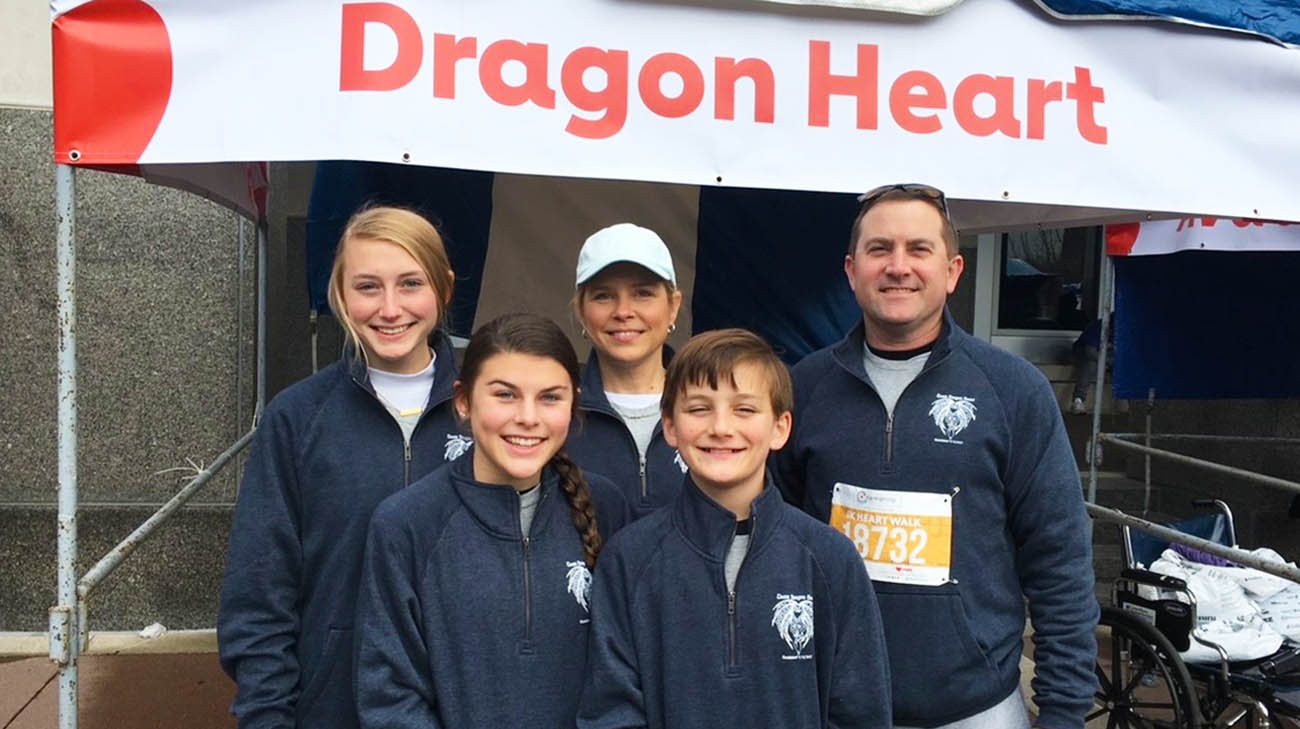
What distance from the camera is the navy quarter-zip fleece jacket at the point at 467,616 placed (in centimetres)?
161

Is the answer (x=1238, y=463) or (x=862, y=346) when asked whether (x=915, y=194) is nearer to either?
(x=862, y=346)

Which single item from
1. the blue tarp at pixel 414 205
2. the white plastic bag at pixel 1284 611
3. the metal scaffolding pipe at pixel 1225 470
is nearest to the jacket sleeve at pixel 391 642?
the blue tarp at pixel 414 205

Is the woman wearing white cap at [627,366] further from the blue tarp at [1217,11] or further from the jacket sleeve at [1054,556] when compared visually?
the blue tarp at [1217,11]

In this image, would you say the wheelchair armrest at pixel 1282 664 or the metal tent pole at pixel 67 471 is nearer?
the metal tent pole at pixel 67 471

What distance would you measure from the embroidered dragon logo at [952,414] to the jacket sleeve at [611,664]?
690 mm

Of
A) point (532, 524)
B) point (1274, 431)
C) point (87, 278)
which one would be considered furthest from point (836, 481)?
point (1274, 431)

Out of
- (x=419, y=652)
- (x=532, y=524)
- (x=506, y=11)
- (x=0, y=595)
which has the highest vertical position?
(x=506, y=11)

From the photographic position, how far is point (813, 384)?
208cm

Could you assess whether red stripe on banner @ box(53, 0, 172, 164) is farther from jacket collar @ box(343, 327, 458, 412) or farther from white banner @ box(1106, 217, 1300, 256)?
white banner @ box(1106, 217, 1300, 256)

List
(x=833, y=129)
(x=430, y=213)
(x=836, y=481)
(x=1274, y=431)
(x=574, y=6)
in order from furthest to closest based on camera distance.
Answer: (x=1274, y=431), (x=430, y=213), (x=833, y=129), (x=574, y=6), (x=836, y=481)

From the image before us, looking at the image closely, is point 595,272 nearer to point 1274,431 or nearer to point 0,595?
point 0,595

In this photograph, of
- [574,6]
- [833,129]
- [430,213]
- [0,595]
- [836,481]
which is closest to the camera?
[836,481]

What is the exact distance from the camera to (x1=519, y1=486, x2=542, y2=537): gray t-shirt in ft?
5.65

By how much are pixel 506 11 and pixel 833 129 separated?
2.51 ft
